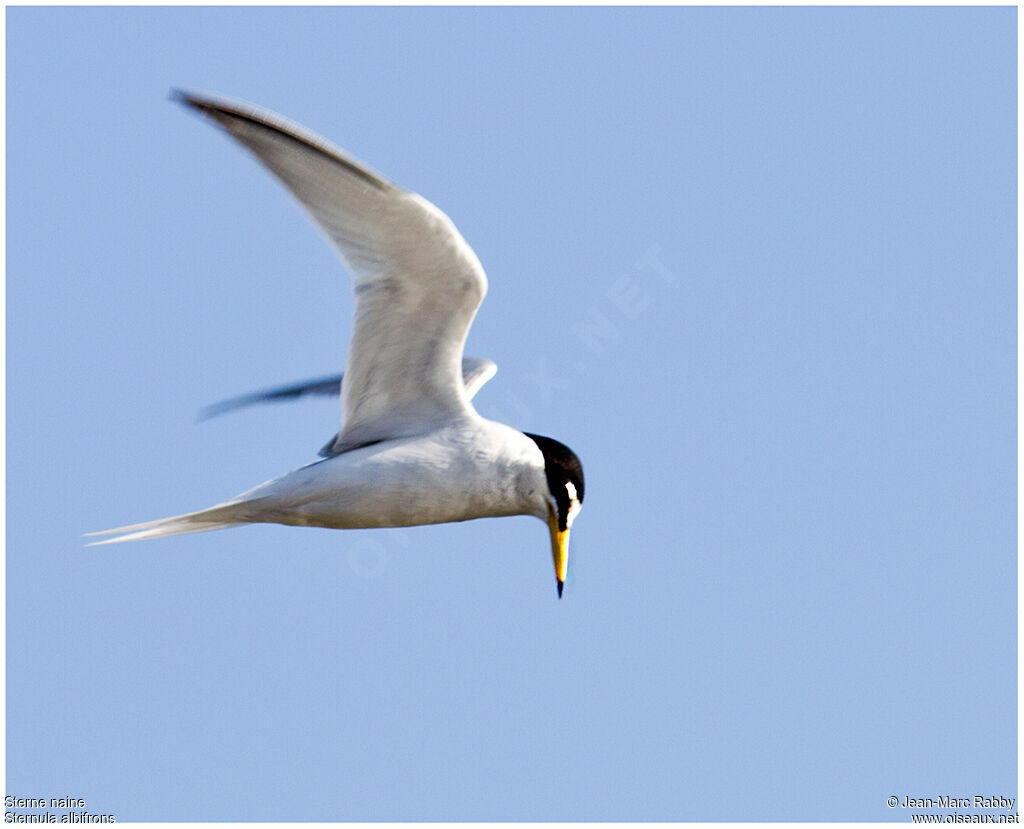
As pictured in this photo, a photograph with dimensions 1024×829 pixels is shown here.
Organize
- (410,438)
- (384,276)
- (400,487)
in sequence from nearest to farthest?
(384,276) → (400,487) → (410,438)

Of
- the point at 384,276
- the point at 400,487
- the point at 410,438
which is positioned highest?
the point at 384,276

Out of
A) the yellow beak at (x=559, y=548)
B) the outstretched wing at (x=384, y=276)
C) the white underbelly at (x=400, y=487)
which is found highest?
the outstretched wing at (x=384, y=276)

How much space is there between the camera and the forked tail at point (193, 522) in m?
7.79

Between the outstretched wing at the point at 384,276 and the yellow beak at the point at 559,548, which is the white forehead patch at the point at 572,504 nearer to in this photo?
the yellow beak at the point at 559,548

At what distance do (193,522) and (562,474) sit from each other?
192 cm

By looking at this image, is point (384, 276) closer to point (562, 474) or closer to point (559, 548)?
point (562, 474)

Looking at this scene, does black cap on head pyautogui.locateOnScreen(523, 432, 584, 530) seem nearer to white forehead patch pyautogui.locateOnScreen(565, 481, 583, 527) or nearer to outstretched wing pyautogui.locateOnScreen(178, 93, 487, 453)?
white forehead patch pyautogui.locateOnScreen(565, 481, 583, 527)

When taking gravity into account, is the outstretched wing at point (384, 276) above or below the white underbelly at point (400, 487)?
above

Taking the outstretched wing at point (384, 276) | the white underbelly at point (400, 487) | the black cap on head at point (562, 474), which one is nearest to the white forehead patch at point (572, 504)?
the black cap on head at point (562, 474)

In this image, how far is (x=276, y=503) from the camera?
780 centimetres

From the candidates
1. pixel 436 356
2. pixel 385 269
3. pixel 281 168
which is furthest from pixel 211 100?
pixel 436 356

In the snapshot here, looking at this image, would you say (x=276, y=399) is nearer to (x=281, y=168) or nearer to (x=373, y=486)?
(x=373, y=486)

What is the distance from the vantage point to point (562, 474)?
7879mm

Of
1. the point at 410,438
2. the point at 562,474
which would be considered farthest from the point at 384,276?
the point at 562,474
